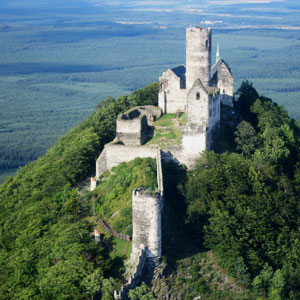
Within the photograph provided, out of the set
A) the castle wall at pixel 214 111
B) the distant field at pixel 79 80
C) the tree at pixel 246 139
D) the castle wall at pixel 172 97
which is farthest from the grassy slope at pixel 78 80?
the tree at pixel 246 139

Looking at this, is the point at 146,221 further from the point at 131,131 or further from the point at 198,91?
the point at 131,131

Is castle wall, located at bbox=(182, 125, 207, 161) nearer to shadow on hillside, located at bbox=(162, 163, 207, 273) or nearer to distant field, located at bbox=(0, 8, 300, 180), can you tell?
shadow on hillside, located at bbox=(162, 163, 207, 273)

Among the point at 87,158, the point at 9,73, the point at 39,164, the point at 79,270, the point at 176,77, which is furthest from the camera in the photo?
the point at 9,73

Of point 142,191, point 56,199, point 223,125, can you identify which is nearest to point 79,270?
point 142,191

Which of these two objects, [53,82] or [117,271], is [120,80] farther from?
[117,271]

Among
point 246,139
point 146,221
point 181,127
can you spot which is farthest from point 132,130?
point 146,221

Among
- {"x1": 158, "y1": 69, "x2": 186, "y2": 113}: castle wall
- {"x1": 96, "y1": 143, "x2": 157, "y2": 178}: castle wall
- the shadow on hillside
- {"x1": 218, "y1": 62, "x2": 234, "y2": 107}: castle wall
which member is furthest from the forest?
{"x1": 218, "y1": 62, "x2": 234, "y2": 107}: castle wall

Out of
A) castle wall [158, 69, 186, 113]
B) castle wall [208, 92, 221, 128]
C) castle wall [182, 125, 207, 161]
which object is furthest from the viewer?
castle wall [158, 69, 186, 113]
